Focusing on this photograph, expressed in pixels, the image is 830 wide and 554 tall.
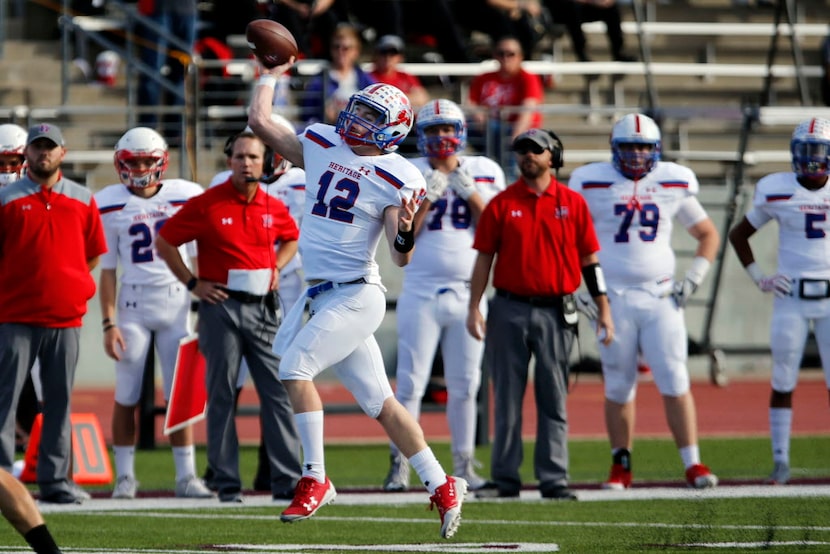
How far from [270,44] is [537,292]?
2.51 meters

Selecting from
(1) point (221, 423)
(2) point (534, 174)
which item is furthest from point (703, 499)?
(1) point (221, 423)

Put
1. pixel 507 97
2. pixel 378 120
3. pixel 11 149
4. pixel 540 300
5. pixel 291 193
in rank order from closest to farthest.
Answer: pixel 378 120
pixel 540 300
pixel 11 149
pixel 291 193
pixel 507 97

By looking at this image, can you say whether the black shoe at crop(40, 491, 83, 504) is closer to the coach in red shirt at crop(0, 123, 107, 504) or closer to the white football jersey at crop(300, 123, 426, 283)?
the coach in red shirt at crop(0, 123, 107, 504)

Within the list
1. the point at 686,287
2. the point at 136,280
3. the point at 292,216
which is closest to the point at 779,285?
the point at 686,287

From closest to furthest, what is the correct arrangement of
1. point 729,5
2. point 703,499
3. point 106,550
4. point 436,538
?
point 106,550 → point 436,538 → point 703,499 → point 729,5

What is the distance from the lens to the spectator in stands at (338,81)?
46.0 ft

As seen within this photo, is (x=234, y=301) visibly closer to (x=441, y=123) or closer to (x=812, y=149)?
(x=441, y=123)

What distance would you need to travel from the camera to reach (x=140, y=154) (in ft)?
30.9

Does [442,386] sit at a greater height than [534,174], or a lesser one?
lesser

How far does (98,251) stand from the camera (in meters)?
8.99

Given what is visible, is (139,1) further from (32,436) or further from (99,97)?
(32,436)

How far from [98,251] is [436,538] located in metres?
2.83

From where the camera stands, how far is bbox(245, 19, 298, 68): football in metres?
7.07

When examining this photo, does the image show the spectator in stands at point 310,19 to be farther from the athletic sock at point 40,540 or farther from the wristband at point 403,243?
the athletic sock at point 40,540
